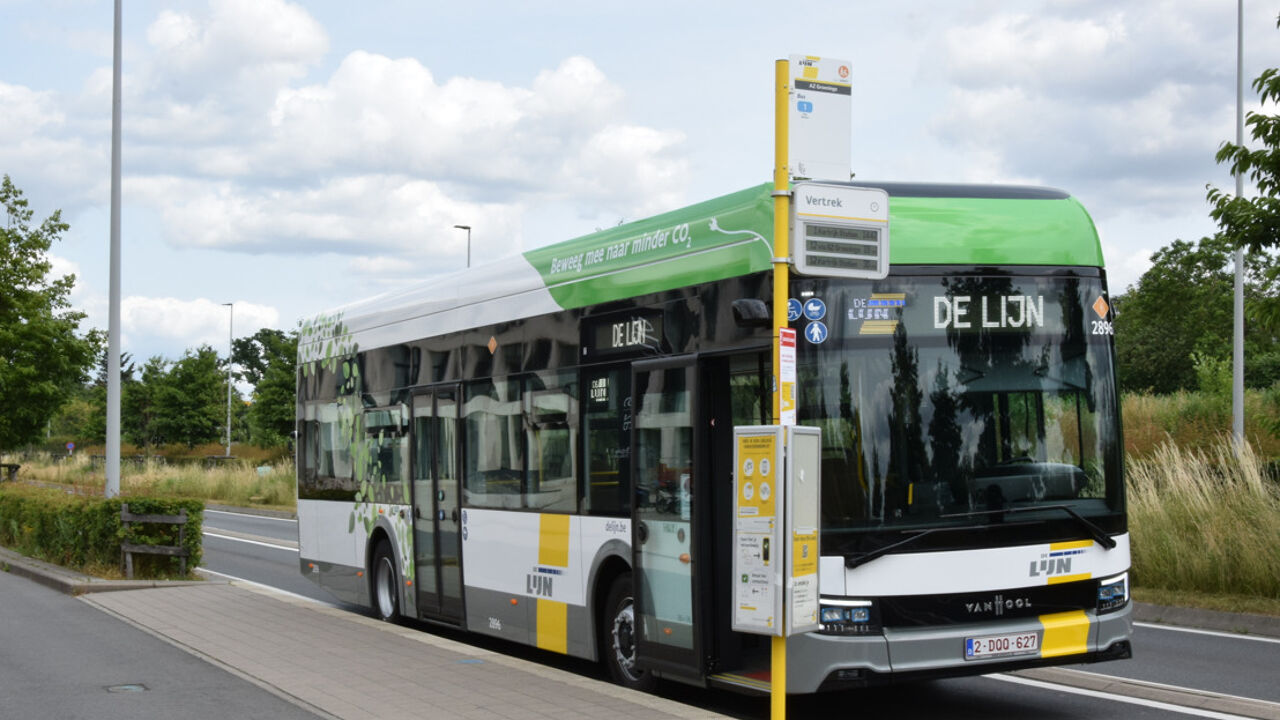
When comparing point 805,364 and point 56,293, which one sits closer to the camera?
point 805,364

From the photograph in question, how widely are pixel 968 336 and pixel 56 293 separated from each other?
32.8m

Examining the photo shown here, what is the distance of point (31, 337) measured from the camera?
115 ft

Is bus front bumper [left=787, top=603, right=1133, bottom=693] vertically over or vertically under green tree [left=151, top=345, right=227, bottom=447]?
under

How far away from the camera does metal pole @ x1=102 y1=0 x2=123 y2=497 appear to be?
19.9 metres

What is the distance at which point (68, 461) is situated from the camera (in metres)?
69.6

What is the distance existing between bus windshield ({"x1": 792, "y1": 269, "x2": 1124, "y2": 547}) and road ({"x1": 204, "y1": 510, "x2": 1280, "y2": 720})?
160 centimetres

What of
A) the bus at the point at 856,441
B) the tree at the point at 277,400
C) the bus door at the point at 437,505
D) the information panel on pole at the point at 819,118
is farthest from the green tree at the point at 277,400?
the information panel on pole at the point at 819,118

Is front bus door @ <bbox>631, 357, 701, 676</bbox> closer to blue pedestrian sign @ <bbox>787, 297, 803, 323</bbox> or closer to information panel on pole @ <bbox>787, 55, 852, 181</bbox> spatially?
blue pedestrian sign @ <bbox>787, 297, 803, 323</bbox>

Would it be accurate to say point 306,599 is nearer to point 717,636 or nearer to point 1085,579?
point 717,636

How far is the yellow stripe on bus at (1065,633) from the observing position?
8.23m

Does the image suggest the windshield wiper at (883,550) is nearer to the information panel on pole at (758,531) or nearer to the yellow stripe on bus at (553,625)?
the information panel on pole at (758,531)

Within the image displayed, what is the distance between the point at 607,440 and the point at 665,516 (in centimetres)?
109

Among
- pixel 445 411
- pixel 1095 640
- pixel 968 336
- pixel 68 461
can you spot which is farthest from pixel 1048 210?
pixel 68 461

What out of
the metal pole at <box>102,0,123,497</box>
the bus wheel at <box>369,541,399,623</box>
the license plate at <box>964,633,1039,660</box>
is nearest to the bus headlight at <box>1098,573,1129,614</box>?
the license plate at <box>964,633,1039,660</box>
